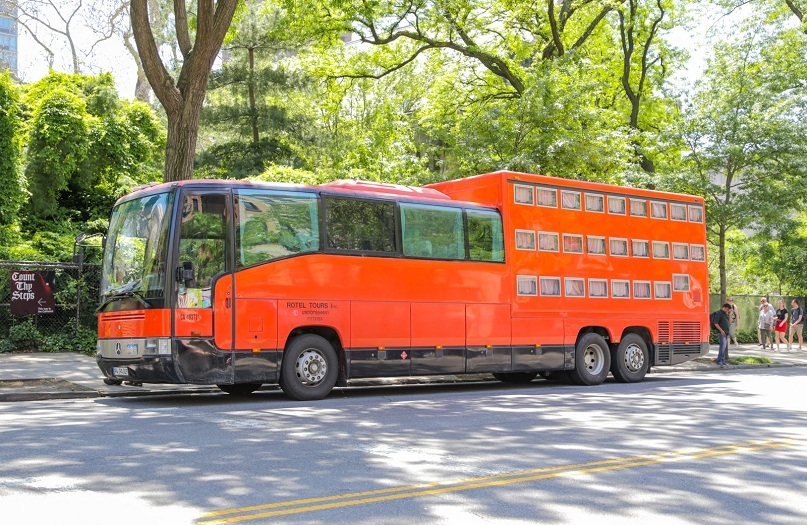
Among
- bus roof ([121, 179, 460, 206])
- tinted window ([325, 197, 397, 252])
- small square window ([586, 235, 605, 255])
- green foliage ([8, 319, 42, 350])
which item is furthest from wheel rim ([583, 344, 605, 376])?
green foliage ([8, 319, 42, 350])

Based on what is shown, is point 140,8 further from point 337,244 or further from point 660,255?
point 660,255

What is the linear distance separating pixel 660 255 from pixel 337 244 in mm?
8726

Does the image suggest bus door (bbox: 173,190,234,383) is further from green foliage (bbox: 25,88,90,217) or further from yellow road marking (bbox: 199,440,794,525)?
green foliage (bbox: 25,88,90,217)

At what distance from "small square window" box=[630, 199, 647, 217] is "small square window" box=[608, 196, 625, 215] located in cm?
27

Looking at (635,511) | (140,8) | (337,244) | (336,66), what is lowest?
(635,511)

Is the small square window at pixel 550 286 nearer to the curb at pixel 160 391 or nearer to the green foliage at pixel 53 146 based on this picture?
the curb at pixel 160 391

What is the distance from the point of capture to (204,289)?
13.1 metres

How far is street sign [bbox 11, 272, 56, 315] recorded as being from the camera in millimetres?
20281

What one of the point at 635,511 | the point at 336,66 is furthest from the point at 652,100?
the point at 635,511

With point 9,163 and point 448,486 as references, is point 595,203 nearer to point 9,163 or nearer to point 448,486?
point 448,486

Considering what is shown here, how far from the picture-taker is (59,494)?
636cm

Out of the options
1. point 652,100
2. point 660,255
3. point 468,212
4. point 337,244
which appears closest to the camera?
point 337,244

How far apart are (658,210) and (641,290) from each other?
1973mm

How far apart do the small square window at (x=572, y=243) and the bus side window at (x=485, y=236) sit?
1.68 metres
